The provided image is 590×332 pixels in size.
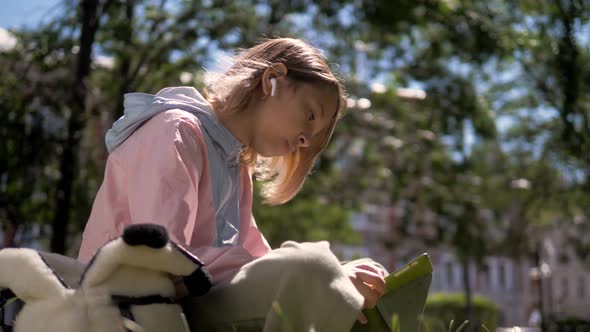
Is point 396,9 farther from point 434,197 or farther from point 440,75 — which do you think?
point 434,197

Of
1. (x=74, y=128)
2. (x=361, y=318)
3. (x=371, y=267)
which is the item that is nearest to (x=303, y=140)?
(x=371, y=267)

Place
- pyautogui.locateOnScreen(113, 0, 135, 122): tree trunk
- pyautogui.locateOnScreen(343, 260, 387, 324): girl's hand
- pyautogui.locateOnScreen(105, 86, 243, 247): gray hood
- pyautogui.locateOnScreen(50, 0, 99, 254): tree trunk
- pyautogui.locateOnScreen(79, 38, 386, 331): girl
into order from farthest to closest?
pyautogui.locateOnScreen(113, 0, 135, 122): tree trunk
pyautogui.locateOnScreen(50, 0, 99, 254): tree trunk
pyautogui.locateOnScreen(105, 86, 243, 247): gray hood
pyautogui.locateOnScreen(343, 260, 387, 324): girl's hand
pyautogui.locateOnScreen(79, 38, 386, 331): girl

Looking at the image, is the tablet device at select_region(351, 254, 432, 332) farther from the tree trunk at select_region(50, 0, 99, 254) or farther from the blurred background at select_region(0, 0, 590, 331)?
the tree trunk at select_region(50, 0, 99, 254)

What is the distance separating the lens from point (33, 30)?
11.2 m

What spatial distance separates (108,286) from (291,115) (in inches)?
38.0

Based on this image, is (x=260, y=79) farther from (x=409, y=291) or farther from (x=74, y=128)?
(x=74, y=128)

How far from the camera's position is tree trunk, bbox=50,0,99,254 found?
34.0ft

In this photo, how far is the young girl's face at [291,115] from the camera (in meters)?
2.61

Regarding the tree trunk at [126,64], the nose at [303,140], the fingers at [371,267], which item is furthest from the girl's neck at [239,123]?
the tree trunk at [126,64]

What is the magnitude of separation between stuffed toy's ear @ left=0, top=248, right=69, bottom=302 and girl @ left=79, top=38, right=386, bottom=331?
0.36m

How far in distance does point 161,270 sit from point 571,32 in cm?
1086

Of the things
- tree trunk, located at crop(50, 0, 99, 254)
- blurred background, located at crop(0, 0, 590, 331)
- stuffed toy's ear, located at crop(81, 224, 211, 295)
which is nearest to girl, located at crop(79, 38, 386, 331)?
stuffed toy's ear, located at crop(81, 224, 211, 295)

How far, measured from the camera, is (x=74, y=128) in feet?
35.9

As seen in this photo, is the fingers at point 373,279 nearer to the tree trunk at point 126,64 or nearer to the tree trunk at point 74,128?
the tree trunk at point 74,128
